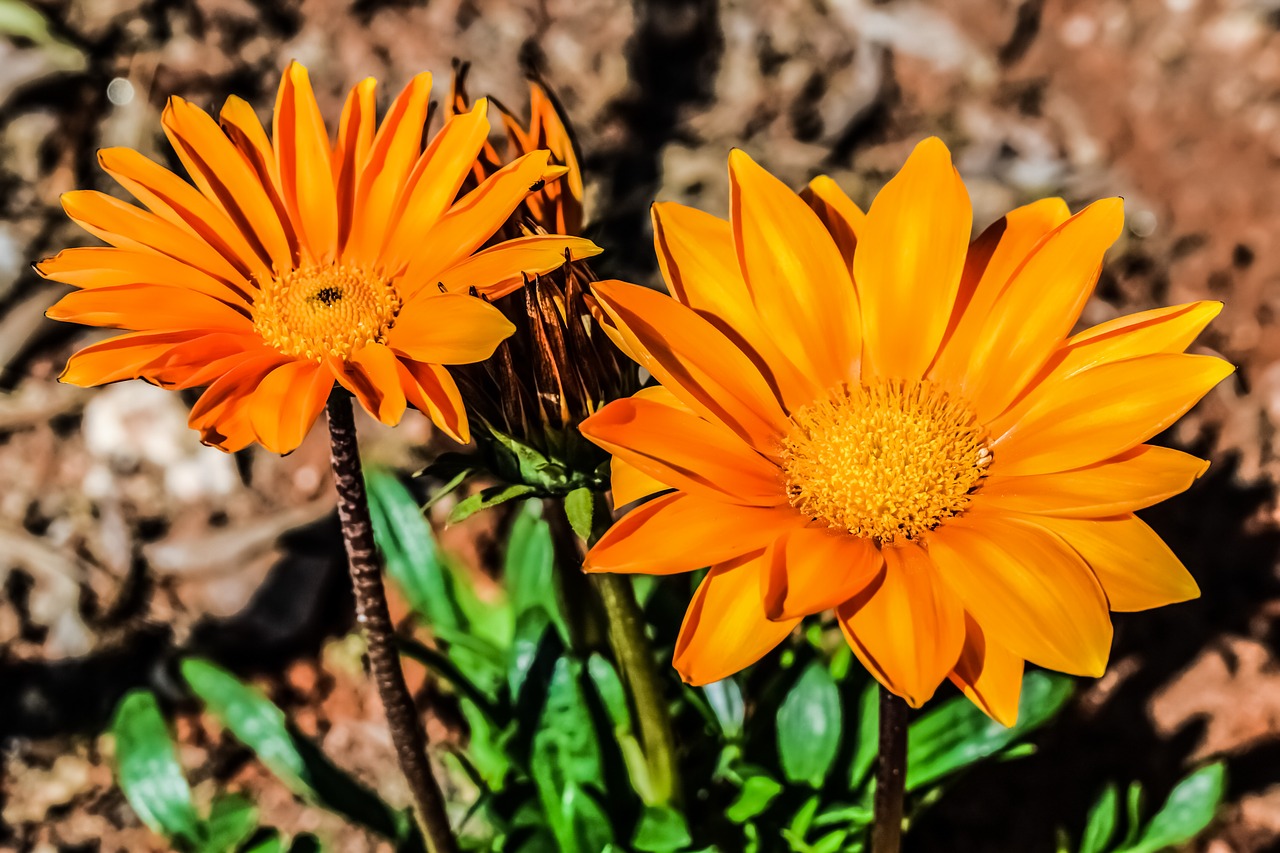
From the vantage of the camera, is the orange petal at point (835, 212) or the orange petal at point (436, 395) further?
the orange petal at point (835, 212)

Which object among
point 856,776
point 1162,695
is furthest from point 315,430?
point 1162,695

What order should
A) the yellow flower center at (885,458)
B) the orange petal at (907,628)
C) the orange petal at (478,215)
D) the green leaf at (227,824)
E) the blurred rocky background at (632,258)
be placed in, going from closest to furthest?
the orange petal at (907,628), the orange petal at (478,215), the yellow flower center at (885,458), the green leaf at (227,824), the blurred rocky background at (632,258)

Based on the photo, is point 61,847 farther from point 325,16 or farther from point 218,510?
point 325,16

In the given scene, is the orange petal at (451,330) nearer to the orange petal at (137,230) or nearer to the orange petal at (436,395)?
the orange petal at (436,395)

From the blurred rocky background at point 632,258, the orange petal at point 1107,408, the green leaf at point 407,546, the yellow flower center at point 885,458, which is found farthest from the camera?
the blurred rocky background at point 632,258

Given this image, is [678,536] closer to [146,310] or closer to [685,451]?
[685,451]

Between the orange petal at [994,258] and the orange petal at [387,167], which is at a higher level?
the orange petal at [387,167]

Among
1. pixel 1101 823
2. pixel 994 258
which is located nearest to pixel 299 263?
pixel 994 258

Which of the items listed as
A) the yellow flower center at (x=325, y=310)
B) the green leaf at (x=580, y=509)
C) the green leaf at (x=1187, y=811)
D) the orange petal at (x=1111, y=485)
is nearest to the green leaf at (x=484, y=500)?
the green leaf at (x=580, y=509)

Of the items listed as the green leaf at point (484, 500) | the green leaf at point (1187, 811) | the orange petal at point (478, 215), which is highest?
the orange petal at point (478, 215)
